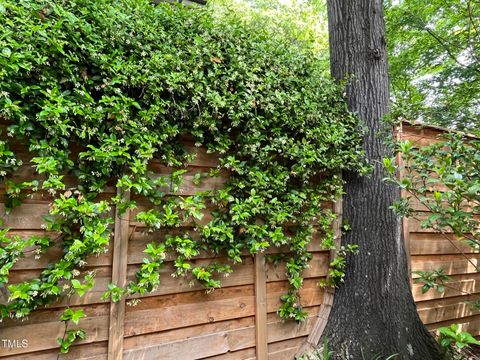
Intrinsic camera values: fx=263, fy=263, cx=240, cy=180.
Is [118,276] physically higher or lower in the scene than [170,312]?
higher

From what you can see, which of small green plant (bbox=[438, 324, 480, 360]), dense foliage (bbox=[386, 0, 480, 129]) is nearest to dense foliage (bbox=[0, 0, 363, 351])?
small green plant (bbox=[438, 324, 480, 360])

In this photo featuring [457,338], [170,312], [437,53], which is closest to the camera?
[457,338]

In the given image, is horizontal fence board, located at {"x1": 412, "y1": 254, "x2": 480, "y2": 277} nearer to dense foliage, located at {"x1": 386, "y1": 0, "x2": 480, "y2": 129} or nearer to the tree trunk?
the tree trunk

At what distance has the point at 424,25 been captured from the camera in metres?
3.60

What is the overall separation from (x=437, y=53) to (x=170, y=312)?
5235 millimetres

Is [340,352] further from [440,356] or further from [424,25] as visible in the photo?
[424,25]

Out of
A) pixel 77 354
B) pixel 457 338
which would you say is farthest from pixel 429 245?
pixel 77 354

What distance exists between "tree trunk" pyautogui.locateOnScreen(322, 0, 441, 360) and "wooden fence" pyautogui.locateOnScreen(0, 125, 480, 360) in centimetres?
16

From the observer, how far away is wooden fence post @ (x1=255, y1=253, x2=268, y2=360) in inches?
68.3

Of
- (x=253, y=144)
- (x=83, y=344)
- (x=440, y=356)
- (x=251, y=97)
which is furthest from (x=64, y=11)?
(x=440, y=356)

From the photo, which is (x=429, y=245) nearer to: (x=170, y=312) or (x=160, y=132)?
(x=170, y=312)

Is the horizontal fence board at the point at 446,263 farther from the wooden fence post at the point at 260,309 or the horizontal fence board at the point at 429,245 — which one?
the wooden fence post at the point at 260,309

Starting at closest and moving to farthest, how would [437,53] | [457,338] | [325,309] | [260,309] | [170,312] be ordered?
1. [457,338]
2. [170,312]
3. [260,309]
4. [325,309]
5. [437,53]

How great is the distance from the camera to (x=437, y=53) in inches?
165
